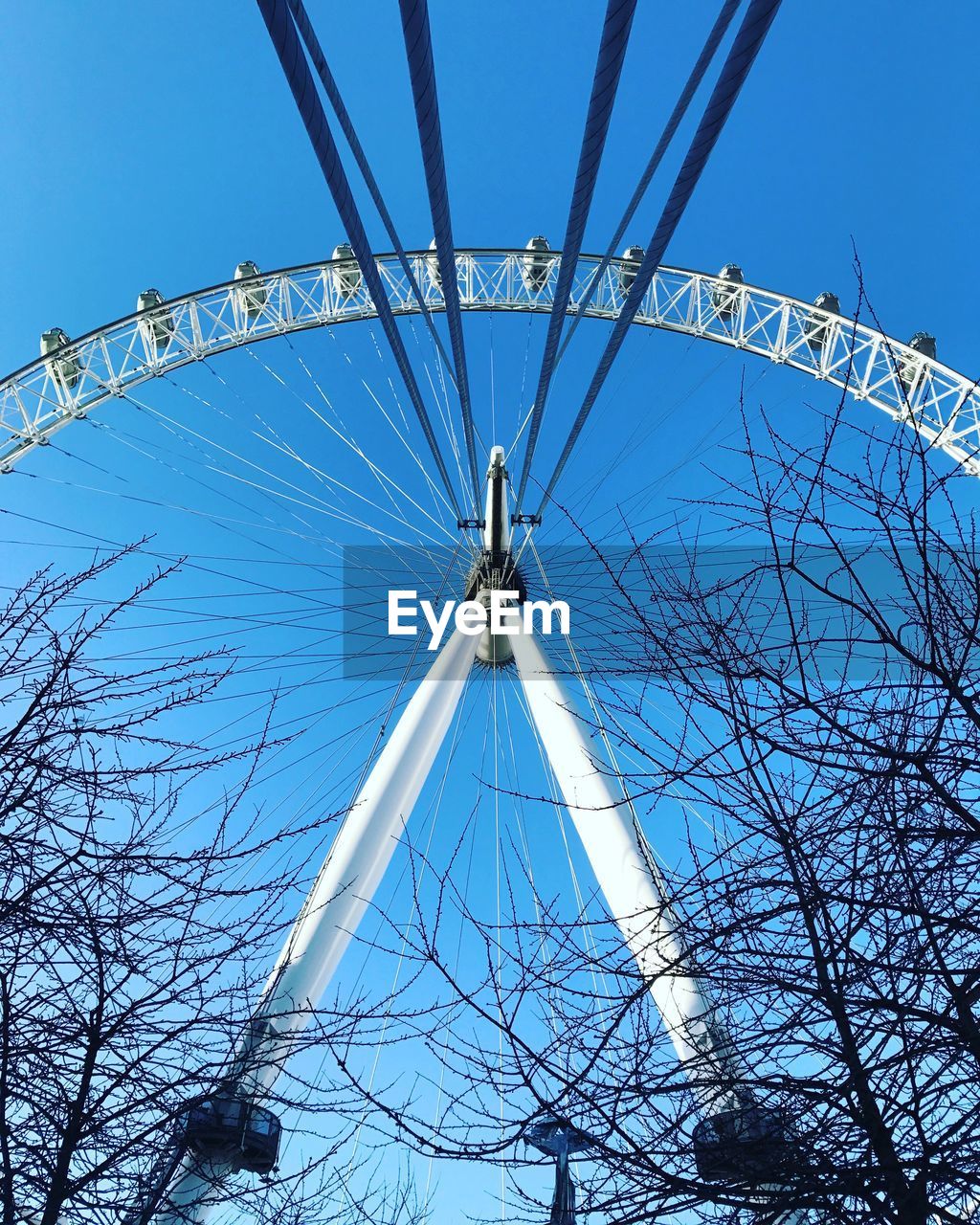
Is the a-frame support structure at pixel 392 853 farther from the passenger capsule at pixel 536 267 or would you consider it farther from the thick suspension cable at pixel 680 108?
the passenger capsule at pixel 536 267

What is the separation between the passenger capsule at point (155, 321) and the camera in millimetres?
19703

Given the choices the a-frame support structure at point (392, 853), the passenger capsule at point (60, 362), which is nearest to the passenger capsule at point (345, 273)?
the passenger capsule at point (60, 362)

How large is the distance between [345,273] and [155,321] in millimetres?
4314

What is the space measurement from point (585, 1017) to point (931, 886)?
5.85ft

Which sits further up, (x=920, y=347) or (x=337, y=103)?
(x=920, y=347)

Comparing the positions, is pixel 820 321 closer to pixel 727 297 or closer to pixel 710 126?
pixel 727 297

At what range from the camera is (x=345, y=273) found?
20297mm

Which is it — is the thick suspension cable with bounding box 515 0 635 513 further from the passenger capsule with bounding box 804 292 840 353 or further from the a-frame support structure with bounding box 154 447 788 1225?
the passenger capsule with bounding box 804 292 840 353

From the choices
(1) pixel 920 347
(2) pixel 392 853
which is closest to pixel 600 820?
(2) pixel 392 853

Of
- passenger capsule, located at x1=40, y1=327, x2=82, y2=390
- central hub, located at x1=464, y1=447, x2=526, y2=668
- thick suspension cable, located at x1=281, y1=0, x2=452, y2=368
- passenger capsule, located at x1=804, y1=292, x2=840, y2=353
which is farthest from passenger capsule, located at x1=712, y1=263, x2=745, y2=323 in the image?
thick suspension cable, located at x1=281, y1=0, x2=452, y2=368

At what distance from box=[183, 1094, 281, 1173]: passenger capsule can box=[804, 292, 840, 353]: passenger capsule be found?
719 inches

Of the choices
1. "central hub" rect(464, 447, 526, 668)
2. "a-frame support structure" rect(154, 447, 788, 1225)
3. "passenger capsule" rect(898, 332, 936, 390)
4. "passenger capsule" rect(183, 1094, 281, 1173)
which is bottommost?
"passenger capsule" rect(183, 1094, 281, 1173)

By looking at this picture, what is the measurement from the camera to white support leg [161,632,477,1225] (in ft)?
29.0

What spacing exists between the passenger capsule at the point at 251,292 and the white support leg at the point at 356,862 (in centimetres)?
1031
